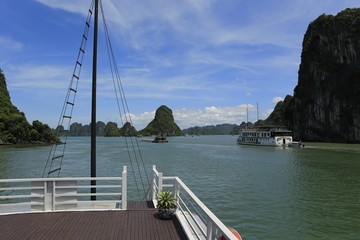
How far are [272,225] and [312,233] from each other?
2.25m

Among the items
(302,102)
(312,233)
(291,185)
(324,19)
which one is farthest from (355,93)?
(312,233)

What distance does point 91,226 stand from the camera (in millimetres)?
8578

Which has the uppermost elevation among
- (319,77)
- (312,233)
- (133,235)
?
(319,77)

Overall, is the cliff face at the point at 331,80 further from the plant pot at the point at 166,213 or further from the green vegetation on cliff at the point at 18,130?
the green vegetation on cliff at the point at 18,130

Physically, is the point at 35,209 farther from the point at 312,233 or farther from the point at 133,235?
the point at 312,233

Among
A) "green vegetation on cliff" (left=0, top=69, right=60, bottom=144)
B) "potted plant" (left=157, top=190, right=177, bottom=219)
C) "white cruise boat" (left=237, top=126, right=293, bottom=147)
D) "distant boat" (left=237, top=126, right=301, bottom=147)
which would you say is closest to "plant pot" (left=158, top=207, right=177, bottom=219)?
"potted plant" (left=157, top=190, right=177, bottom=219)

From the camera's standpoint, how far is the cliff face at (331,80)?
106938mm

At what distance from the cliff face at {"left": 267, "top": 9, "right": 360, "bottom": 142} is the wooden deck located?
122m

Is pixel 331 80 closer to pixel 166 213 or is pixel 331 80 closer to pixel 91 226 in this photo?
pixel 166 213

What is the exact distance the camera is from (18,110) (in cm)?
15188

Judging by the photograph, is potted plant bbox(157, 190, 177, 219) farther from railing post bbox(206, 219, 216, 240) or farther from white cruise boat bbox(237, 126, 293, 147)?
white cruise boat bbox(237, 126, 293, 147)

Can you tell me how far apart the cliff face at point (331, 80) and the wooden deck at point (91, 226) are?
4804 inches

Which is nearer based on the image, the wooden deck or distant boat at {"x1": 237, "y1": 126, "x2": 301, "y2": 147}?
the wooden deck

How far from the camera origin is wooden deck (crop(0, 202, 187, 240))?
781 centimetres
